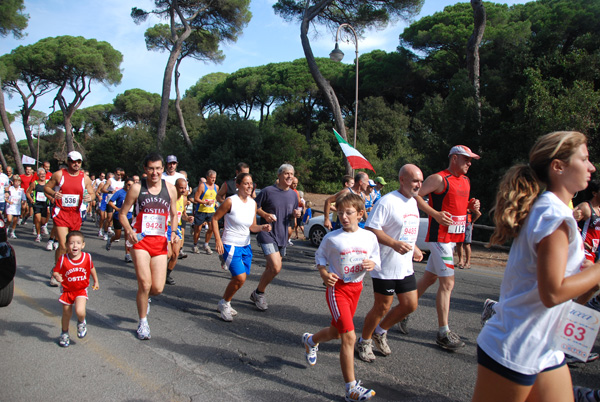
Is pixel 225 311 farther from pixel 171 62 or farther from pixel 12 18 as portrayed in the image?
pixel 12 18

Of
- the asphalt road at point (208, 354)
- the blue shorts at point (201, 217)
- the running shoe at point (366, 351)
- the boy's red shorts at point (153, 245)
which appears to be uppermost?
the boy's red shorts at point (153, 245)

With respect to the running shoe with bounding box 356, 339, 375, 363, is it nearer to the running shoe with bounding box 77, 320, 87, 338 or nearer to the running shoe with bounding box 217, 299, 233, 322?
the running shoe with bounding box 217, 299, 233, 322

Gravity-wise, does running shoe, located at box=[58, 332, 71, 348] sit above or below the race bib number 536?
below

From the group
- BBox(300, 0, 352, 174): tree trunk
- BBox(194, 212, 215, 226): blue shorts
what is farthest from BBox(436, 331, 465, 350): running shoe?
BBox(300, 0, 352, 174): tree trunk

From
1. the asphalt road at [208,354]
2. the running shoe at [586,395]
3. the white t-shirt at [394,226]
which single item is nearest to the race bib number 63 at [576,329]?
the running shoe at [586,395]

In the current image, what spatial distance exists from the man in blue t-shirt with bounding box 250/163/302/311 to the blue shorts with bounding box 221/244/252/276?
1.18ft

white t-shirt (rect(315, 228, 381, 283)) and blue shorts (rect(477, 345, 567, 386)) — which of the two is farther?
white t-shirt (rect(315, 228, 381, 283))

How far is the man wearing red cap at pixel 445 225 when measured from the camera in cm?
431

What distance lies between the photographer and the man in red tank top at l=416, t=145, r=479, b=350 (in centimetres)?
431

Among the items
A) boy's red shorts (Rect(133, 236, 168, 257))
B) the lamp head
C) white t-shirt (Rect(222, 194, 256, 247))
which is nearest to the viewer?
boy's red shorts (Rect(133, 236, 168, 257))

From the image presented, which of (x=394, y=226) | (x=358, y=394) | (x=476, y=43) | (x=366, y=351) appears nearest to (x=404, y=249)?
(x=394, y=226)

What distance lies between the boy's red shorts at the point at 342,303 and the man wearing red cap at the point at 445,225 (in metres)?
1.29

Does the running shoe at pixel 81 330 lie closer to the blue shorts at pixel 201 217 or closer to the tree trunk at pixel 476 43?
the blue shorts at pixel 201 217

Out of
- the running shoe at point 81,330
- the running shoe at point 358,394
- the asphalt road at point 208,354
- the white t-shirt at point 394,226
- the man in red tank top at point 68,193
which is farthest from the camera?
the man in red tank top at point 68,193
